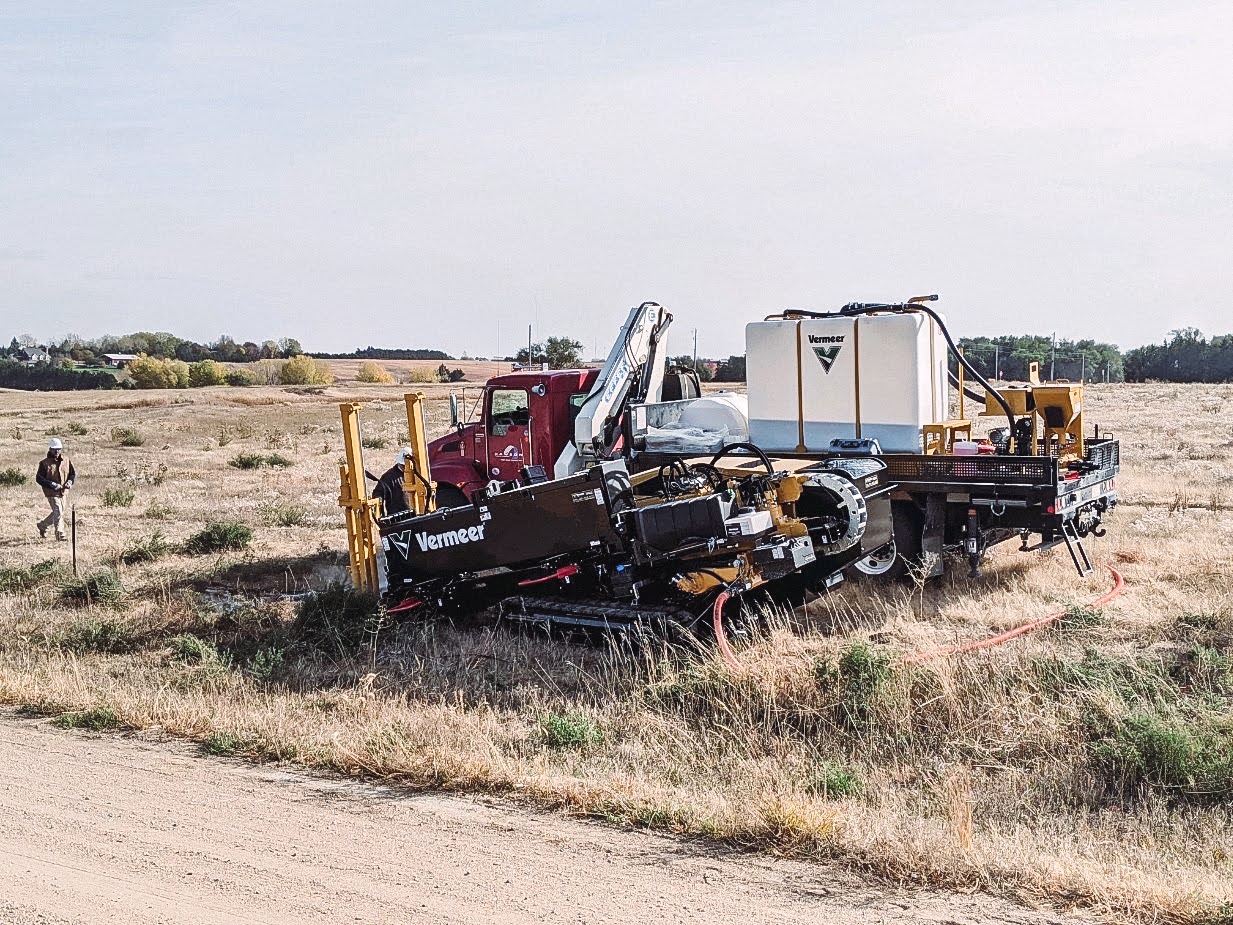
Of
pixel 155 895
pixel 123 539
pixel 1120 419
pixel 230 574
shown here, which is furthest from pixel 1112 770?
pixel 1120 419

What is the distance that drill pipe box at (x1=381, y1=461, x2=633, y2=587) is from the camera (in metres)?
9.69

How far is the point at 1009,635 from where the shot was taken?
9633mm

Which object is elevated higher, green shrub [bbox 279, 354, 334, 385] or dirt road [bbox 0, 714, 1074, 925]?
green shrub [bbox 279, 354, 334, 385]

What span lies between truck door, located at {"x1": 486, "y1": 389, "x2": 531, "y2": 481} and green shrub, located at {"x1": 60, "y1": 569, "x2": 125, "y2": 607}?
4.45 m

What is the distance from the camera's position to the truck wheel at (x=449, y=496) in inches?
574

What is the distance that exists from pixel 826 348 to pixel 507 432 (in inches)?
170

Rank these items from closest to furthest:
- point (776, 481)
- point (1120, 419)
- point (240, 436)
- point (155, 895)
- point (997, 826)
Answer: point (155, 895)
point (997, 826)
point (776, 481)
point (1120, 419)
point (240, 436)

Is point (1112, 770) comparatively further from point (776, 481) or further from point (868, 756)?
point (776, 481)

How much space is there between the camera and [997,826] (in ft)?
20.2

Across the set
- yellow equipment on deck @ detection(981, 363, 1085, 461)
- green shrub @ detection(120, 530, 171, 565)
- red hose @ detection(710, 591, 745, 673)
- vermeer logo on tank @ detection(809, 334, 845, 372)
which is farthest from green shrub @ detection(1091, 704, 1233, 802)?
green shrub @ detection(120, 530, 171, 565)

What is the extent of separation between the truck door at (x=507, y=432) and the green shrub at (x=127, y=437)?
88.0ft

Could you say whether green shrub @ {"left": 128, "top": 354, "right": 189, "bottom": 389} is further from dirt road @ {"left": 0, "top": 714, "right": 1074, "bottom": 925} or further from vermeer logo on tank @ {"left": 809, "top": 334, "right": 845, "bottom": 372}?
dirt road @ {"left": 0, "top": 714, "right": 1074, "bottom": 925}

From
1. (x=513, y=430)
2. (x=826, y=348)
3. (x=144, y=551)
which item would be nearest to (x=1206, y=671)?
(x=826, y=348)

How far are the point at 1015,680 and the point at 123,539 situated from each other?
13.0 meters
